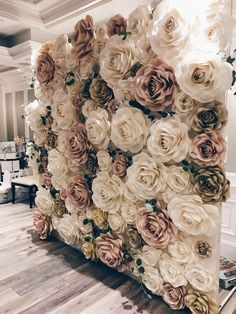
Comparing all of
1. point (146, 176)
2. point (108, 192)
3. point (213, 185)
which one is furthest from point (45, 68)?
point (213, 185)

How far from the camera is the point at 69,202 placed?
2402mm

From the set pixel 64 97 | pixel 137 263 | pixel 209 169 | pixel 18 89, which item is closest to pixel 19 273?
pixel 137 263

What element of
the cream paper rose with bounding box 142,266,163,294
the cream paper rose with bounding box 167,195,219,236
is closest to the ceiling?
the cream paper rose with bounding box 167,195,219,236

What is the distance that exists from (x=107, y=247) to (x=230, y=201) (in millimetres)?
1443

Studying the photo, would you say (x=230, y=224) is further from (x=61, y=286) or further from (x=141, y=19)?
(x=141, y=19)

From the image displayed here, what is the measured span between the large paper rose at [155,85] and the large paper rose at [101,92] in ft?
1.09

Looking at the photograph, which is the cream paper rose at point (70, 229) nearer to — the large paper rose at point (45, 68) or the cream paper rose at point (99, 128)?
the cream paper rose at point (99, 128)

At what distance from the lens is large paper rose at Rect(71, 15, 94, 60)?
1956 mm

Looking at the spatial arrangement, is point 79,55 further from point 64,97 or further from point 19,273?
point 19,273

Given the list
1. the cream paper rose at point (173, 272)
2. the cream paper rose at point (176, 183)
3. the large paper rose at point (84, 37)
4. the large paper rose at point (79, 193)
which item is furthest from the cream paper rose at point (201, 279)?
the large paper rose at point (84, 37)

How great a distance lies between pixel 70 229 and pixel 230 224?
5.43 ft

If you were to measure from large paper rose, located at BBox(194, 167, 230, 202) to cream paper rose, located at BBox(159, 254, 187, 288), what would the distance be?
1.64ft

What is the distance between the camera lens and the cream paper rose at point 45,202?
2703 mm

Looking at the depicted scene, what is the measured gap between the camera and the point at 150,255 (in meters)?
1.83
